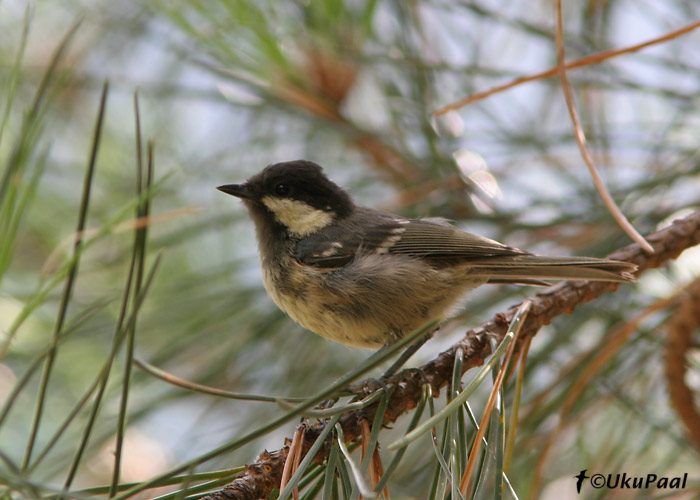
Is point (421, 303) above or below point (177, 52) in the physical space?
below

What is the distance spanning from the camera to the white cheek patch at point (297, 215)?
6.98 ft

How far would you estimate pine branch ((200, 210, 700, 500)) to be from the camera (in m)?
1.07

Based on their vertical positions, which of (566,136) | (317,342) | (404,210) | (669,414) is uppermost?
(566,136)

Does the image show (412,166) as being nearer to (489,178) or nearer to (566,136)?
(489,178)

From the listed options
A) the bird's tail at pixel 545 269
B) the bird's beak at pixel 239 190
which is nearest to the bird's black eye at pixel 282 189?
the bird's beak at pixel 239 190

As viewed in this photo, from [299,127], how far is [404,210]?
501mm

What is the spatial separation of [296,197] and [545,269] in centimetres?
93

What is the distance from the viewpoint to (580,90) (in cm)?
211

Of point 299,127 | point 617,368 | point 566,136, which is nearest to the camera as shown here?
point 617,368

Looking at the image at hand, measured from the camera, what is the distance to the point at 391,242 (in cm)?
199

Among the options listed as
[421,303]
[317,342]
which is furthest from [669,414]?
[317,342]

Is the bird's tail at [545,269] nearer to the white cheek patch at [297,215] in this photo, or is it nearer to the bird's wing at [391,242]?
the bird's wing at [391,242]

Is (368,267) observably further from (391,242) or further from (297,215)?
(297,215)

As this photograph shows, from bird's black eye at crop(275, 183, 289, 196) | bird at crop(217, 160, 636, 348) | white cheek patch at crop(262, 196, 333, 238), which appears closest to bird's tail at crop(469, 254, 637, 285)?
bird at crop(217, 160, 636, 348)
